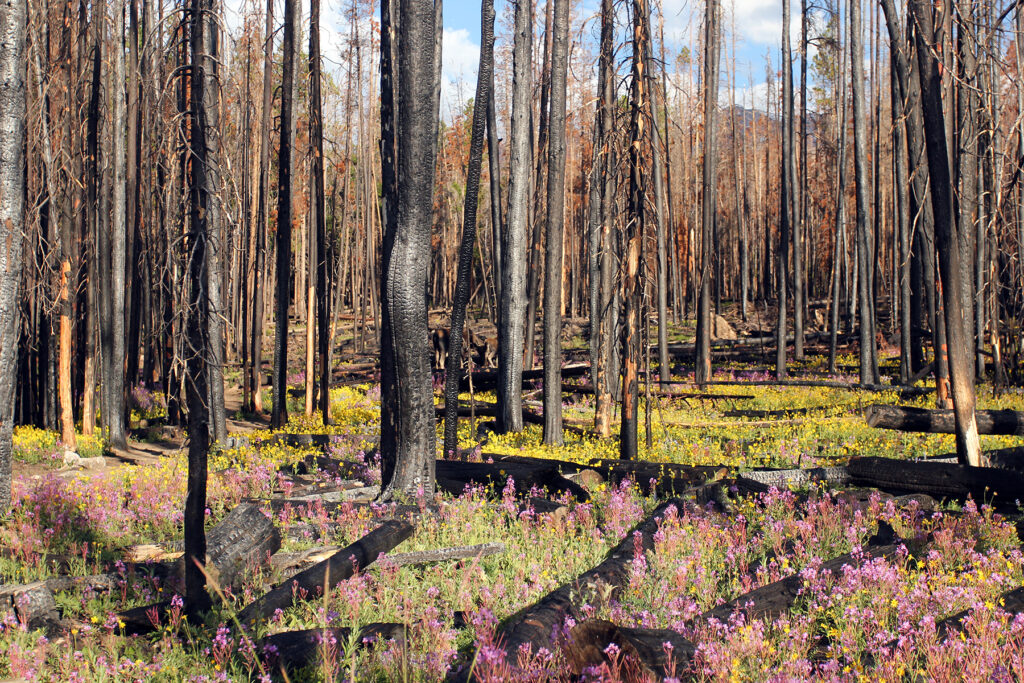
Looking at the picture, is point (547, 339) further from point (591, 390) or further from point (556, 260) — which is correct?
point (591, 390)

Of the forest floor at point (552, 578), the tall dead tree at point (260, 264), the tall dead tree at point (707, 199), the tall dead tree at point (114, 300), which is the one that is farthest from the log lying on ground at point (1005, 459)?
the tall dead tree at point (260, 264)

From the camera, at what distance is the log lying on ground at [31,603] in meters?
4.69

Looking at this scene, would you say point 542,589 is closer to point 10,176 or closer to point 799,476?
point 799,476

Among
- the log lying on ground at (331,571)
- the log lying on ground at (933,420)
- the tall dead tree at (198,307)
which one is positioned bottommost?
the log lying on ground at (331,571)

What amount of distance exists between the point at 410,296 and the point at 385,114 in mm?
→ 2477

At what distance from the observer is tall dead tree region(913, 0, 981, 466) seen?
7930mm

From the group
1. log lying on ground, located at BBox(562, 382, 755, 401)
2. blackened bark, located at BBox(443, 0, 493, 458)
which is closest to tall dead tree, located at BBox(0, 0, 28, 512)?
blackened bark, located at BBox(443, 0, 493, 458)

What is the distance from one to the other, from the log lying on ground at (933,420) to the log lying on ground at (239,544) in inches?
281

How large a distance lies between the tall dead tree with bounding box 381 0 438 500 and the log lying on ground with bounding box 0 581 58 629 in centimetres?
339

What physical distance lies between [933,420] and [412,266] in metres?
6.84

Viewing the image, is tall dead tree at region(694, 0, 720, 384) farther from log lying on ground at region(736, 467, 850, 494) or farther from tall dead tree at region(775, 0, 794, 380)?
log lying on ground at region(736, 467, 850, 494)

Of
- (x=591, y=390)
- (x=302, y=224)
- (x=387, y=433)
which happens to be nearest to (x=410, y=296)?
(x=387, y=433)

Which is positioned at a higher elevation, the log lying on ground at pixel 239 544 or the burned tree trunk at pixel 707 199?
the burned tree trunk at pixel 707 199

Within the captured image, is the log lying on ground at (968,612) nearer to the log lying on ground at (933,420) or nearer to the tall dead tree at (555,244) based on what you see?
the log lying on ground at (933,420)
